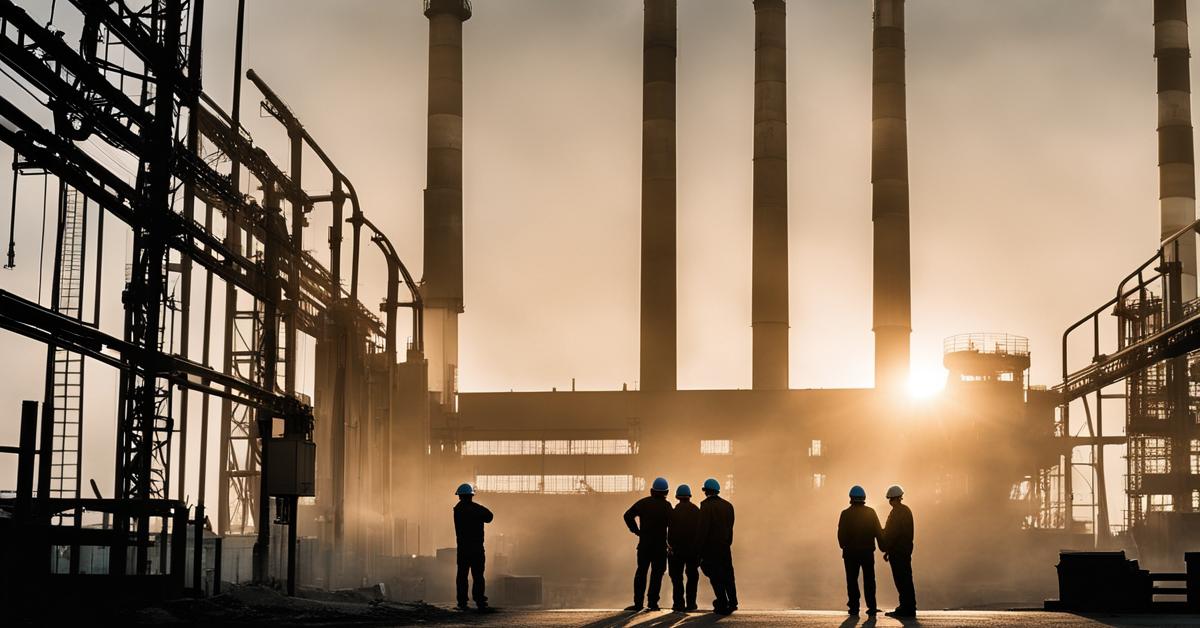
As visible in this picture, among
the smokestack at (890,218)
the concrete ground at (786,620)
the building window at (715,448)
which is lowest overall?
the concrete ground at (786,620)

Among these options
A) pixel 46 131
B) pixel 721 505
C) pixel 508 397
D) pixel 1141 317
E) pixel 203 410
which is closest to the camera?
pixel 721 505

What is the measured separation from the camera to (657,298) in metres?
51.9

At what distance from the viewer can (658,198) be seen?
5253cm

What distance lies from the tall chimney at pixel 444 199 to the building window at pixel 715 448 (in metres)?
9.01

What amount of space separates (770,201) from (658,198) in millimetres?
3815

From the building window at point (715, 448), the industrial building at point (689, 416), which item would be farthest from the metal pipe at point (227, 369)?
the building window at point (715, 448)

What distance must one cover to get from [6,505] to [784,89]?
36.9 m

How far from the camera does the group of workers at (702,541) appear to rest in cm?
1673

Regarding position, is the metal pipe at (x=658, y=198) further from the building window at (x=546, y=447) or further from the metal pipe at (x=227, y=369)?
the metal pipe at (x=227, y=369)

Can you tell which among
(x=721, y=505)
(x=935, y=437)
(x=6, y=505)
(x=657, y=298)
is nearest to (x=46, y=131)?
(x=6, y=505)

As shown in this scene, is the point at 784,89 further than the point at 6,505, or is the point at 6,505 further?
the point at 784,89

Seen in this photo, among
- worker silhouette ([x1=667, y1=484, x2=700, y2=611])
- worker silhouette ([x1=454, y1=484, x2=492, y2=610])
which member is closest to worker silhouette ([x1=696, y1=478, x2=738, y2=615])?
worker silhouette ([x1=667, y1=484, x2=700, y2=611])

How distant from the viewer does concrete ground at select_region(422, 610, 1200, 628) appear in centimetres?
1461

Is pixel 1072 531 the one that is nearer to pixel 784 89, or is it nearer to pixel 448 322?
pixel 784 89
